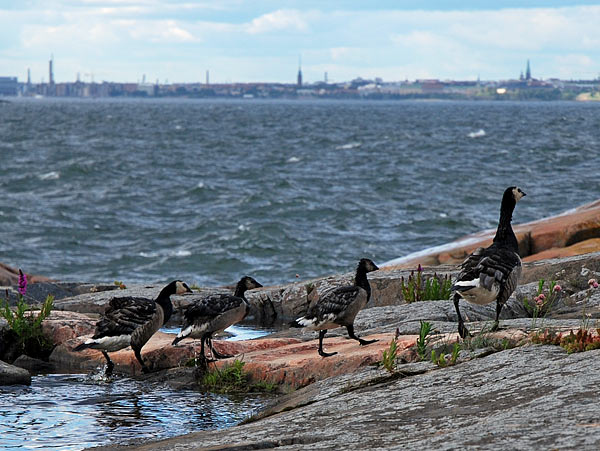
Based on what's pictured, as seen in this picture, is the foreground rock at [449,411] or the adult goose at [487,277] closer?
the foreground rock at [449,411]

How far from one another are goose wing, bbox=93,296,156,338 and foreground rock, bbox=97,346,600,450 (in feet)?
10.3

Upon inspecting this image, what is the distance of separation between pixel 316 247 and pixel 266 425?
29.3 metres

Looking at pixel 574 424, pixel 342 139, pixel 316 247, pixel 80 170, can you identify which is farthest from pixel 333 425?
pixel 342 139

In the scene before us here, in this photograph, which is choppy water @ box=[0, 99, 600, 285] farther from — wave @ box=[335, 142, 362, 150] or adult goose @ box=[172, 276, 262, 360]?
adult goose @ box=[172, 276, 262, 360]

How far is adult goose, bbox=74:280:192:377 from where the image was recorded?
10.8 metres

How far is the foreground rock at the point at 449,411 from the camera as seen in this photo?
569 cm

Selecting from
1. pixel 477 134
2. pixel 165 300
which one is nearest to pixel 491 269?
Result: pixel 165 300

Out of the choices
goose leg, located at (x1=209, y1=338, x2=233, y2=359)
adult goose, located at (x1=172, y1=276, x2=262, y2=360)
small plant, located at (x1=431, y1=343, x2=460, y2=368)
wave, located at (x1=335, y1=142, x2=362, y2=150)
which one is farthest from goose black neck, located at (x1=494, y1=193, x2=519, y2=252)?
wave, located at (x1=335, y1=142, x2=362, y2=150)

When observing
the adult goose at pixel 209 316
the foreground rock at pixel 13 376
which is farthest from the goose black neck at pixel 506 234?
the foreground rock at pixel 13 376

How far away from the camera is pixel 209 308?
34.9 ft

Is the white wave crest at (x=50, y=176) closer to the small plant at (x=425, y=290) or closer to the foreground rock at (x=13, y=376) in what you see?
the small plant at (x=425, y=290)

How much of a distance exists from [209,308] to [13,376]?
2387 millimetres

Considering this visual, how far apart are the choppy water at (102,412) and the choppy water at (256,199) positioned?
20.7 metres

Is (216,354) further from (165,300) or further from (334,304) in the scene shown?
(334,304)
